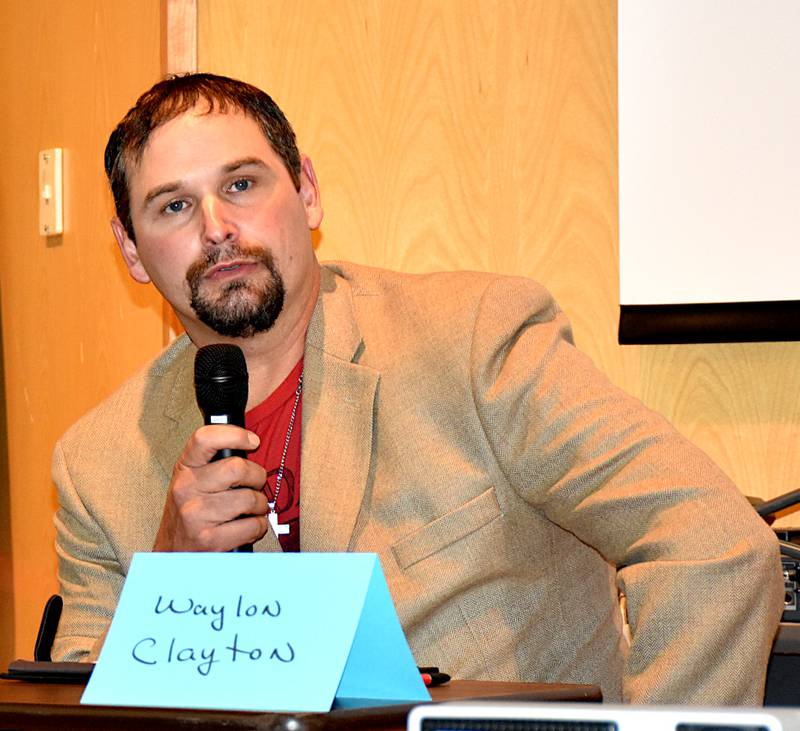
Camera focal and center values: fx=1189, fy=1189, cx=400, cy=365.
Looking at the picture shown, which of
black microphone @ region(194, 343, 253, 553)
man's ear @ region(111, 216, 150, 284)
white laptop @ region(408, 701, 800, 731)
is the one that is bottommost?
black microphone @ region(194, 343, 253, 553)

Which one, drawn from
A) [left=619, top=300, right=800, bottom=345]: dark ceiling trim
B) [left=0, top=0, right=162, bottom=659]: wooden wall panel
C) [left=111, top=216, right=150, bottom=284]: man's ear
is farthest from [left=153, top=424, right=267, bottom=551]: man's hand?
[left=0, top=0, right=162, bottom=659]: wooden wall panel

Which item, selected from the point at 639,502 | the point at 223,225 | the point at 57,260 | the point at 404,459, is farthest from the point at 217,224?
the point at 57,260

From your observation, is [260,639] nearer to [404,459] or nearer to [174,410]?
[404,459]

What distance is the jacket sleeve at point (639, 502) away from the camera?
1163mm

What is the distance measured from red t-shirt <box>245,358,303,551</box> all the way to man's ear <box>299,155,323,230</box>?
22cm

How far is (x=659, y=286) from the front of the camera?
2.09m

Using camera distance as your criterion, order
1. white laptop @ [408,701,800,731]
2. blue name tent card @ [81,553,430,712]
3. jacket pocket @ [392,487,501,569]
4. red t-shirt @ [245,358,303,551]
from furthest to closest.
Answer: red t-shirt @ [245,358,303,551] → jacket pocket @ [392,487,501,569] → blue name tent card @ [81,553,430,712] → white laptop @ [408,701,800,731]

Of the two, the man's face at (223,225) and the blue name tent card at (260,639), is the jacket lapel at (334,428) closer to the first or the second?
the man's face at (223,225)

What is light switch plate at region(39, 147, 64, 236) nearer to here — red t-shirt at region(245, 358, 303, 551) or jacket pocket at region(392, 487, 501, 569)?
red t-shirt at region(245, 358, 303, 551)

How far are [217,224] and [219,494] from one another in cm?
53

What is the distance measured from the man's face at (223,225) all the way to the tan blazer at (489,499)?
8 centimetres

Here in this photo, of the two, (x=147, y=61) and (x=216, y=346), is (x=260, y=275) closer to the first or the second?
(x=216, y=346)

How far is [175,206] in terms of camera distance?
172cm

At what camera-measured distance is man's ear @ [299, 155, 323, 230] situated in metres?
1.83
